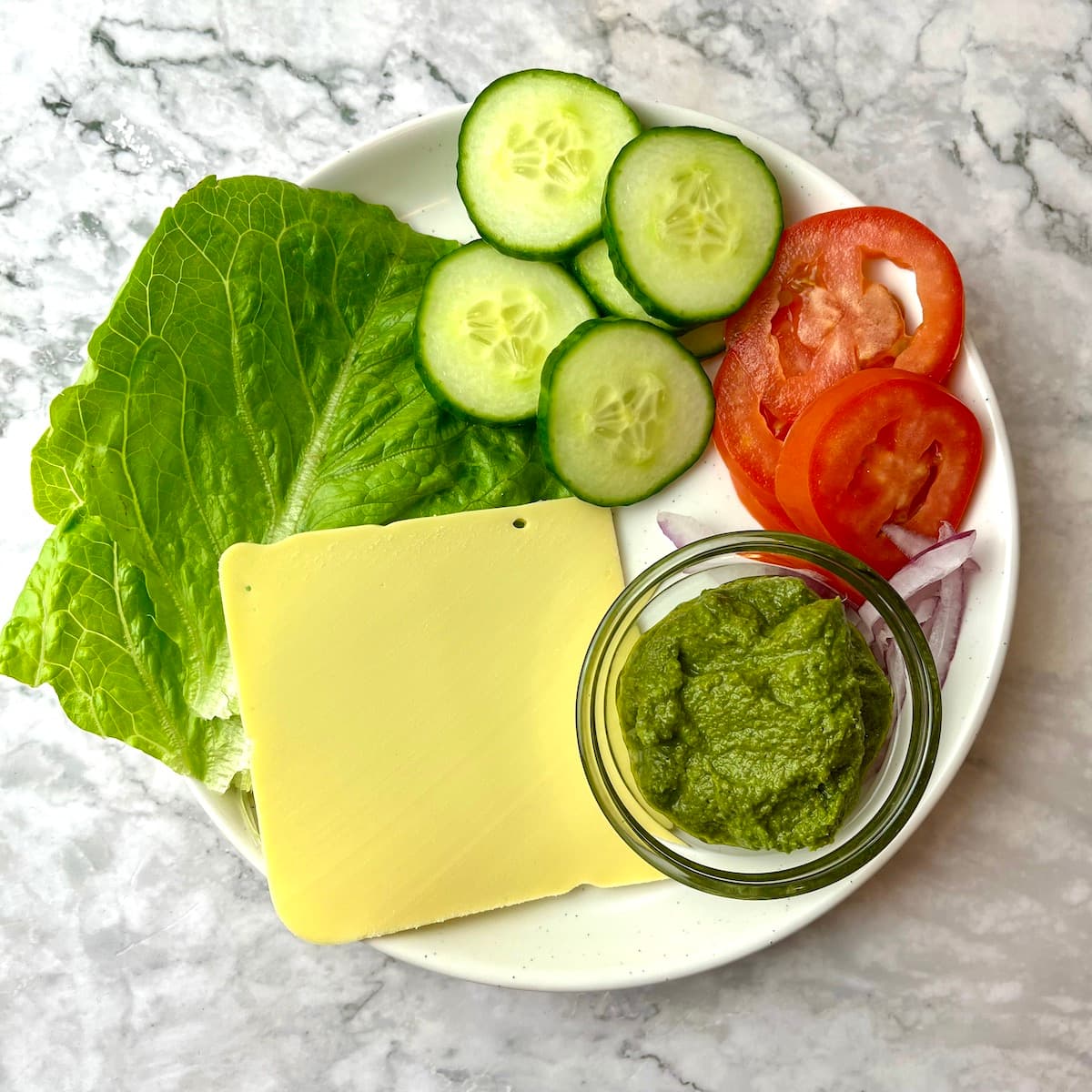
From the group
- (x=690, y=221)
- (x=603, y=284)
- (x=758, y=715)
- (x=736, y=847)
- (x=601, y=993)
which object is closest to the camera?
(x=758, y=715)

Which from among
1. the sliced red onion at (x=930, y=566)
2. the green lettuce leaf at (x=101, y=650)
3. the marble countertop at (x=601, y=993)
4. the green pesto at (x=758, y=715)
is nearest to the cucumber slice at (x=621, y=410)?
the green pesto at (x=758, y=715)

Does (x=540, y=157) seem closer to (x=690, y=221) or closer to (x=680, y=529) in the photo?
(x=690, y=221)

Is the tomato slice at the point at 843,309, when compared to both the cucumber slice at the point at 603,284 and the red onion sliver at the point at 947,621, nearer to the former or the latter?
the cucumber slice at the point at 603,284

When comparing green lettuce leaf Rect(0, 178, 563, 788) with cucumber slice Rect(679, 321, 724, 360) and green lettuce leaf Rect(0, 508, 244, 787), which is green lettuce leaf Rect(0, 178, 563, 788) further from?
cucumber slice Rect(679, 321, 724, 360)

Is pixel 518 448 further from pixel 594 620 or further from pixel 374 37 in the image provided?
pixel 374 37

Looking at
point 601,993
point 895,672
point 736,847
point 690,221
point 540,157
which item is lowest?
point 601,993

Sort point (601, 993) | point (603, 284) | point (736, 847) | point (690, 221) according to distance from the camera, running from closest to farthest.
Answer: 1. point (736, 847)
2. point (690, 221)
3. point (603, 284)
4. point (601, 993)

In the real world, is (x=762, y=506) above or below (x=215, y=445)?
below

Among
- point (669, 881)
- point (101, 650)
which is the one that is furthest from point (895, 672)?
point (101, 650)
